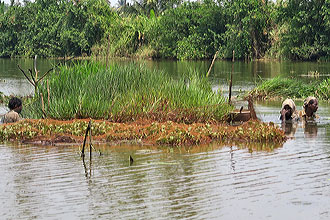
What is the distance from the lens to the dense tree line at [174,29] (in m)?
52.6

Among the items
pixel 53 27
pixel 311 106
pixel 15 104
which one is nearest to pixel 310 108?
pixel 311 106

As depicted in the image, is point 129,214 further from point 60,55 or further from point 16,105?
point 60,55

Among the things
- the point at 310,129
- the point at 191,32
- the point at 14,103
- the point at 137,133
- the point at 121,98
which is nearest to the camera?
the point at 137,133

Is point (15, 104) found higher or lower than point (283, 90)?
higher

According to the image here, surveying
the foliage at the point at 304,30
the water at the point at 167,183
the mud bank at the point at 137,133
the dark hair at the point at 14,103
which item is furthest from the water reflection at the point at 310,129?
the foliage at the point at 304,30

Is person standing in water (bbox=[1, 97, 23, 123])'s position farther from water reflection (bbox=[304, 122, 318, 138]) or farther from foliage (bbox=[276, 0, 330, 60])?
foliage (bbox=[276, 0, 330, 60])

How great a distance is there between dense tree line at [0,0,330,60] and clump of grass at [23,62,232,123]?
1372 inches

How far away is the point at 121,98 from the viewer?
1518 cm

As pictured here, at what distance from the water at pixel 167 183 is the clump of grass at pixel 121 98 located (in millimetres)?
2159

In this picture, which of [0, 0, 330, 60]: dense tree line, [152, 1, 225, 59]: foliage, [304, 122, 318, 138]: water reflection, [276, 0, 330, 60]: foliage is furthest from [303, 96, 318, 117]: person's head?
[152, 1, 225, 59]: foliage

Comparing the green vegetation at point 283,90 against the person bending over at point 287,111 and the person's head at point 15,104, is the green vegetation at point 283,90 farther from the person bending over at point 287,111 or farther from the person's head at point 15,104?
the person's head at point 15,104

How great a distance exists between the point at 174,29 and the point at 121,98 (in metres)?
48.0

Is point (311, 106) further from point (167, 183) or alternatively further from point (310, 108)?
point (167, 183)

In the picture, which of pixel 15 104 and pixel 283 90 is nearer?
pixel 15 104
